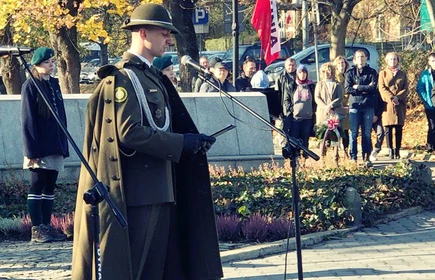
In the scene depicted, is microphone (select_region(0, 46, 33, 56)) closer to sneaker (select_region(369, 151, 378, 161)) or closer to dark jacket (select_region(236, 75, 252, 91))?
sneaker (select_region(369, 151, 378, 161))

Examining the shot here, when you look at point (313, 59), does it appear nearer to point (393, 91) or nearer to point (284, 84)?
point (393, 91)

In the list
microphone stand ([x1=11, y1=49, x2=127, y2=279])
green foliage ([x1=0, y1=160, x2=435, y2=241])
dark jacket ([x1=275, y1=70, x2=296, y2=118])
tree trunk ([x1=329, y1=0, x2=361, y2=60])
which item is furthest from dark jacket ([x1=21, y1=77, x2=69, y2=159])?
tree trunk ([x1=329, y1=0, x2=361, y2=60])

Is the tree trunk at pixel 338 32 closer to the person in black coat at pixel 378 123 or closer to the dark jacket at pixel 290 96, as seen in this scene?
the person in black coat at pixel 378 123

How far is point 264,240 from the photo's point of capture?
9008 millimetres

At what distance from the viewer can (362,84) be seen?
14.0m

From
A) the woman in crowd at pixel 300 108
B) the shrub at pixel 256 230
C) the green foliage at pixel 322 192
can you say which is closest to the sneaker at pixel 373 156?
the woman in crowd at pixel 300 108

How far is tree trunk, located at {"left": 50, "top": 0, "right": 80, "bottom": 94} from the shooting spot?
58.1ft

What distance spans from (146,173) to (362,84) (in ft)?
30.6

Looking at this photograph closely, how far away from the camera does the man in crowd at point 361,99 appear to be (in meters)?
14.0

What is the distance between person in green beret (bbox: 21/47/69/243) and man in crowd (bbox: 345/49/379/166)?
241 inches

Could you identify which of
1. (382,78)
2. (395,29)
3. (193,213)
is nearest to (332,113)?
(382,78)

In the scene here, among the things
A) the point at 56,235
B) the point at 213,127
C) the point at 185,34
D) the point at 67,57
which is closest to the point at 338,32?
the point at 185,34

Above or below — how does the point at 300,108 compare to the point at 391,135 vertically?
above

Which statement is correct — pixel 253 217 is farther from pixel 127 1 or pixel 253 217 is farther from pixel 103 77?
pixel 127 1
